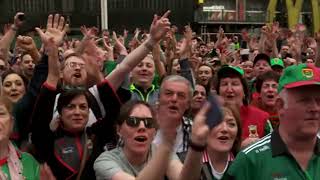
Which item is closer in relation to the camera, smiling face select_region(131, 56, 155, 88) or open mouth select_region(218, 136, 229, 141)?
open mouth select_region(218, 136, 229, 141)

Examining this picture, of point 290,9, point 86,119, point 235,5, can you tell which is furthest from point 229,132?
point 235,5

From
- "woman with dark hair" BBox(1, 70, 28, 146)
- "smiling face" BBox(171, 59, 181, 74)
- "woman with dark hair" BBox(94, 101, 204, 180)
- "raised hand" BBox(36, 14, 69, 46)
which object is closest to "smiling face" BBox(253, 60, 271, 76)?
"smiling face" BBox(171, 59, 181, 74)

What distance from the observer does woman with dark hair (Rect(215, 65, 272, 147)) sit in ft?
17.2

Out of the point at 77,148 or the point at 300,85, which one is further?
the point at 77,148

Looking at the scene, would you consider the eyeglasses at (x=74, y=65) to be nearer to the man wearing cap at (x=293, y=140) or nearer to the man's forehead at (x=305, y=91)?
the man wearing cap at (x=293, y=140)

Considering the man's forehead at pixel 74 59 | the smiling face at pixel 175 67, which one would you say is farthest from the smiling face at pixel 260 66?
the man's forehead at pixel 74 59

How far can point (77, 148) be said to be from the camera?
4609 millimetres

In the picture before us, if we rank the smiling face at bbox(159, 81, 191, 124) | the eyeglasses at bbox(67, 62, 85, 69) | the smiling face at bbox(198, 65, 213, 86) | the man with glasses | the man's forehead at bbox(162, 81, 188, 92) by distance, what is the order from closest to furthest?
the man with glasses
the smiling face at bbox(159, 81, 191, 124)
the man's forehead at bbox(162, 81, 188, 92)
the eyeglasses at bbox(67, 62, 85, 69)
the smiling face at bbox(198, 65, 213, 86)

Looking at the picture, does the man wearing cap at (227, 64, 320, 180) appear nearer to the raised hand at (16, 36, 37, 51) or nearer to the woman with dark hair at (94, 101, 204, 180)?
the woman with dark hair at (94, 101, 204, 180)

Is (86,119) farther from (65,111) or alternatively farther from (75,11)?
(75,11)

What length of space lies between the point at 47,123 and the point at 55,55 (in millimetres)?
647

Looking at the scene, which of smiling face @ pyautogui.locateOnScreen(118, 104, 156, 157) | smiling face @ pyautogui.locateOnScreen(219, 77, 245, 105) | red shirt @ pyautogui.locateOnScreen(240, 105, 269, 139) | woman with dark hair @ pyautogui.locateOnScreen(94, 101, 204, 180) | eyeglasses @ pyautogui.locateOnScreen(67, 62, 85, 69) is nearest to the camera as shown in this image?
woman with dark hair @ pyautogui.locateOnScreen(94, 101, 204, 180)

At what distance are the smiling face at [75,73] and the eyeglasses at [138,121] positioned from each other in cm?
181

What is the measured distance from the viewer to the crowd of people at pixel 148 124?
303 cm
